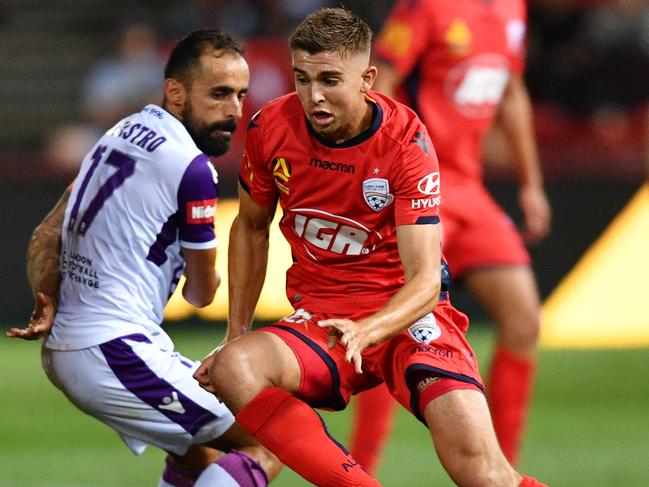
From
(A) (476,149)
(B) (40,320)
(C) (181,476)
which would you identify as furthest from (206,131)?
(A) (476,149)

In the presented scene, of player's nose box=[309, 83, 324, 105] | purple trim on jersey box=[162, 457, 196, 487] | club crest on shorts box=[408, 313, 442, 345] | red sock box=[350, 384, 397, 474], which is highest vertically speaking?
player's nose box=[309, 83, 324, 105]

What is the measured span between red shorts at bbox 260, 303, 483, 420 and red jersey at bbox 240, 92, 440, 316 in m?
0.16

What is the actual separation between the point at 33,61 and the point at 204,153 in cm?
1107

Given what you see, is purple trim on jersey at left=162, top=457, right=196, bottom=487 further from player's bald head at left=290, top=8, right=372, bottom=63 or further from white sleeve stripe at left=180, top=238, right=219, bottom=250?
player's bald head at left=290, top=8, right=372, bottom=63

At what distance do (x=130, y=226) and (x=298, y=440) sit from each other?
1.07m

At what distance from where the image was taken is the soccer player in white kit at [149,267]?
17.0ft

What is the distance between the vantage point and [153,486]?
23.8 ft

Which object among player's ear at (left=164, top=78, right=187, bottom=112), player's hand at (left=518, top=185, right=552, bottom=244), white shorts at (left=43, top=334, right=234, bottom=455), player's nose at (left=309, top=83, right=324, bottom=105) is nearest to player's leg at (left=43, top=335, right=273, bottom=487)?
white shorts at (left=43, top=334, right=234, bottom=455)

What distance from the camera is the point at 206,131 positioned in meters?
5.44

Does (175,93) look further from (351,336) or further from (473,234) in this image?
(473,234)

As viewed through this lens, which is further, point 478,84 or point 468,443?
point 478,84

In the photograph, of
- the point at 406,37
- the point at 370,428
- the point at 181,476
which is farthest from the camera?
the point at 406,37

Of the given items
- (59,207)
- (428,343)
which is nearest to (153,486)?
(59,207)

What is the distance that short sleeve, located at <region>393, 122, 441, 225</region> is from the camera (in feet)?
16.1
